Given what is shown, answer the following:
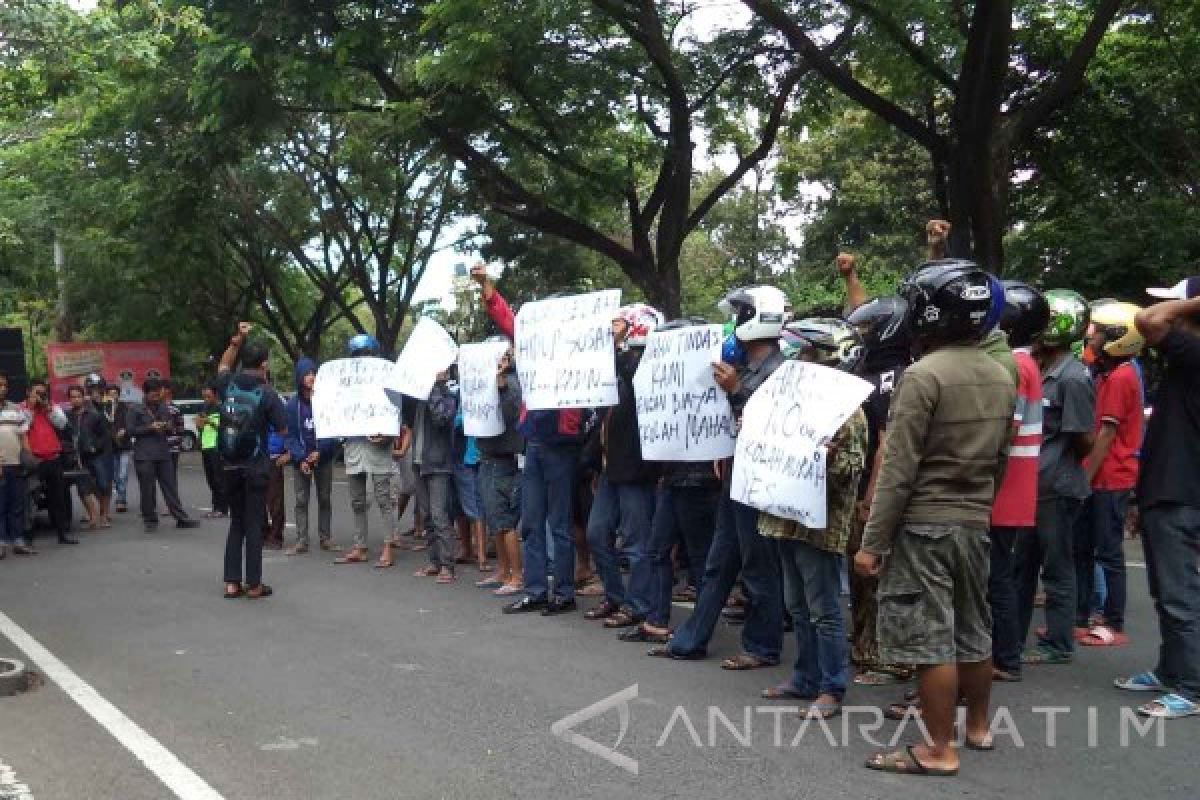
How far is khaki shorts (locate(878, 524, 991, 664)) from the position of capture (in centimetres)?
443

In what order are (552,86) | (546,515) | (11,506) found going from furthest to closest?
(552,86) < (11,506) < (546,515)

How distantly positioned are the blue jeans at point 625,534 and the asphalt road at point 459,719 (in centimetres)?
35

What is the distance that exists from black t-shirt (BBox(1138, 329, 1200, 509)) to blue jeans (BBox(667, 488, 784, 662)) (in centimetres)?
188

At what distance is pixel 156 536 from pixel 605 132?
28.7 feet

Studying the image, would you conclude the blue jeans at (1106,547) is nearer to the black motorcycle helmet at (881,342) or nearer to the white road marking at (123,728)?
the black motorcycle helmet at (881,342)

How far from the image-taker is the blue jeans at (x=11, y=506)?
1172 cm

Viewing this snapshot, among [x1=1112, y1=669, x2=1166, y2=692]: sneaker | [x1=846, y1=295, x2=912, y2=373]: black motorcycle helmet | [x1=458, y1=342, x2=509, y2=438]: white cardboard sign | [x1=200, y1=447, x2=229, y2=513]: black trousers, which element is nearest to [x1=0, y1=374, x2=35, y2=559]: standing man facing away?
[x1=200, y1=447, x2=229, y2=513]: black trousers

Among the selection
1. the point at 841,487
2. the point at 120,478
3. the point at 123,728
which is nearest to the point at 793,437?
the point at 841,487

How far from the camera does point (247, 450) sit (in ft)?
28.2

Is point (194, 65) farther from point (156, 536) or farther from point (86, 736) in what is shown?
point (86, 736)

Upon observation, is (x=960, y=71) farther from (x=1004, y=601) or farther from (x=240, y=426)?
(x=240, y=426)

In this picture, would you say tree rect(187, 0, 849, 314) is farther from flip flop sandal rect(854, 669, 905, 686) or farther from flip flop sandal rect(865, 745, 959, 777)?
flip flop sandal rect(865, 745, 959, 777)

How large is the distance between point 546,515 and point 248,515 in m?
2.49

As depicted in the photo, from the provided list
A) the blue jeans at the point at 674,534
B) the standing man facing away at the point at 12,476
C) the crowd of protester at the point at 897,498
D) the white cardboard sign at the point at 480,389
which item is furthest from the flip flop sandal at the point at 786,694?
the standing man facing away at the point at 12,476
